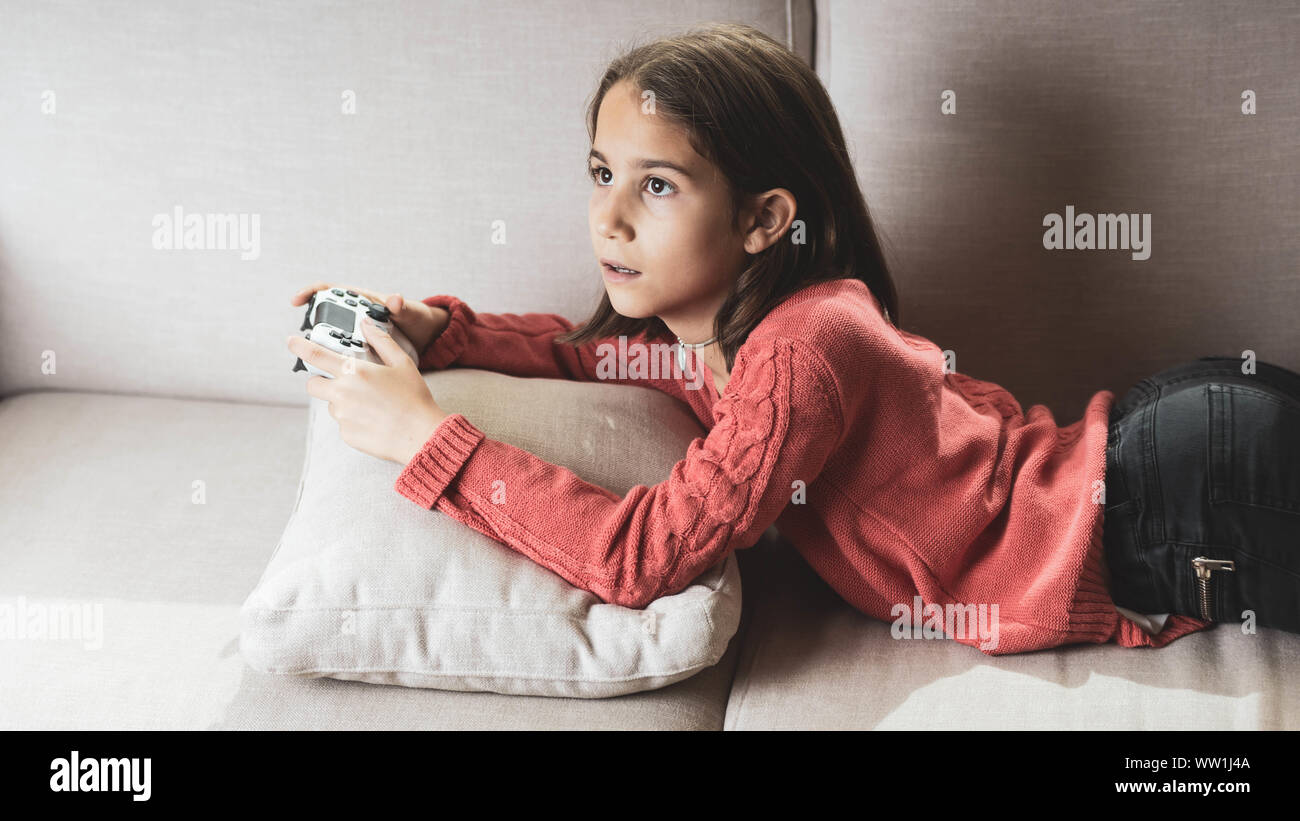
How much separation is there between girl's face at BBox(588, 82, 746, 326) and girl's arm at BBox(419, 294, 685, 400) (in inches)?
8.8

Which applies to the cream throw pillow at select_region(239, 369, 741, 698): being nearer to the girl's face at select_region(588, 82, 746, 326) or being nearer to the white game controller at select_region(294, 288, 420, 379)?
the white game controller at select_region(294, 288, 420, 379)

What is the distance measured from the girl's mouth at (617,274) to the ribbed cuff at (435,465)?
22 centimetres

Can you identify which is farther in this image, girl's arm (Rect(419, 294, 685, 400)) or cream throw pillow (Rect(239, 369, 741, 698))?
girl's arm (Rect(419, 294, 685, 400))

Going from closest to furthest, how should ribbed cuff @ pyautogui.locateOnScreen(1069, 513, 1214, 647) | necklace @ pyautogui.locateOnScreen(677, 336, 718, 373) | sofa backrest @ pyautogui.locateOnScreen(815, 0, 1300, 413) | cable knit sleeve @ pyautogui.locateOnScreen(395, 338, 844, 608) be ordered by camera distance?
cable knit sleeve @ pyautogui.locateOnScreen(395, 338, 844, 608) → ribbed cuff @ pyautogui.locateOnScreen(1069, 513, 1214, 647) → necklace @ pyautogui.locateOnScreen(677, 336, 718, 373) → sofa backrest @ pyautogui.locateOnScreen(815, 0, 1300, 413)

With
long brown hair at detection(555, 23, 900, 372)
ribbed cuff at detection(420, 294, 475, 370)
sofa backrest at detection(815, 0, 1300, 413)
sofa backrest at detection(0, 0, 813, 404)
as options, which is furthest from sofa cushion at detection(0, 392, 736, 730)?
sofa backrest at detection(815, 0, 1300, 413)

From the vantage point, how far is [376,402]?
104cm

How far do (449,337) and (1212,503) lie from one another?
81 centimetres

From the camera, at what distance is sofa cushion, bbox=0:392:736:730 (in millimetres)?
991

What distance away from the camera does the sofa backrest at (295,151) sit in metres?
1.35

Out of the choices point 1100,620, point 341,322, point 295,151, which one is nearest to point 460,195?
A: point 295,151

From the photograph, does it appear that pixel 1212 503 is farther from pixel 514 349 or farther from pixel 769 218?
pixel 514 349

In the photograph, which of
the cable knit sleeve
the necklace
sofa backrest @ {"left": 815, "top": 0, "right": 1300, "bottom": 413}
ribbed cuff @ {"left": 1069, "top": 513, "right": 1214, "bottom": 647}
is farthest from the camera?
sofa backrest @ {"left": 815, "top": 0, "right": 1300, "bottom": 413}
